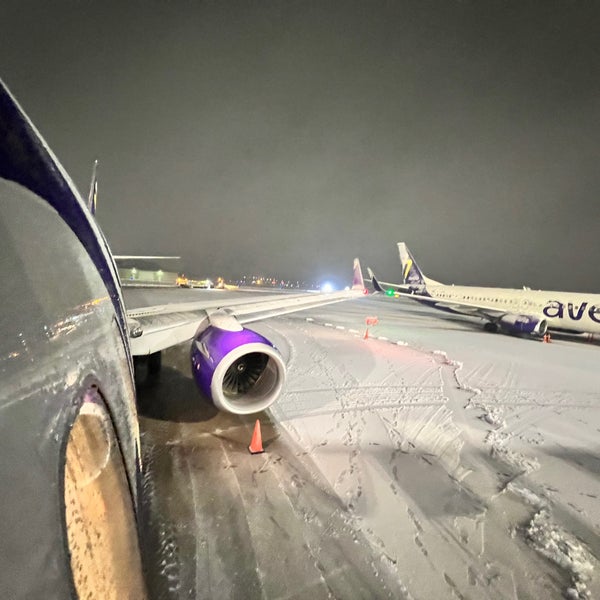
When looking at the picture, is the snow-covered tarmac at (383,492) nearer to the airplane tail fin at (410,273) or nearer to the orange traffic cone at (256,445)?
the orange traffic cone at (256,445)

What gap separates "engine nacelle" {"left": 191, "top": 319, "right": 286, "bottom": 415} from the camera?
350cm

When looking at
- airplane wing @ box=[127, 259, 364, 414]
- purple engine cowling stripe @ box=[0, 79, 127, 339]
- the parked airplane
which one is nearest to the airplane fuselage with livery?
airplane wing @ box=[127, 259, 364, 414]

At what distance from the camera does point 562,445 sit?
4469mm

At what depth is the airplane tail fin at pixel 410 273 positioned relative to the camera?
24.8 meters

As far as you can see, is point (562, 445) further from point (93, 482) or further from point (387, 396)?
point (93, 482)

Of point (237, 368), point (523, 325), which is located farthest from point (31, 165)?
point (523, 325)

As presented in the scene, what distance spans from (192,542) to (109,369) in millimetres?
2095

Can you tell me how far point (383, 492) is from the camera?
131 inches

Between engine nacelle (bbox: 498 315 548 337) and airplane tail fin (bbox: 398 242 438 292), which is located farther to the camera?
airplane tail fin (bbox: 398 242 438 292)

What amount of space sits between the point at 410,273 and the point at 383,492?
24395 millimetres

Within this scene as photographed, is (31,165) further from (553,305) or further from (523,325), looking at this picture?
(553,305)

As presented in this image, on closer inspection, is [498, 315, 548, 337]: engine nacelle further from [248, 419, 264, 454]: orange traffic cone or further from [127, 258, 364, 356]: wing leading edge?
[248, 419, 264, 454]: orange traffic cone

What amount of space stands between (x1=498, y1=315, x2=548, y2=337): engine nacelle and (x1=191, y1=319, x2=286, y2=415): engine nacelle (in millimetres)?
14675

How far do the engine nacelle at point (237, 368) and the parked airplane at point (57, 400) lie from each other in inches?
69.6
